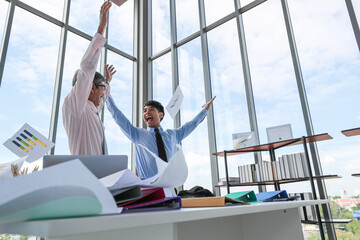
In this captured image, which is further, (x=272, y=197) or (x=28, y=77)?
(x=28, y=77)

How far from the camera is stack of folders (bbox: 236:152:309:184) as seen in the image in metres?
2.61

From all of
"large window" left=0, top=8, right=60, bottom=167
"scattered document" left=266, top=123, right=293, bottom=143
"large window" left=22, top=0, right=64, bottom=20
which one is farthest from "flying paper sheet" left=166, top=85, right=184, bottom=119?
"large window" left=22, top=0, right=64, bottom=20

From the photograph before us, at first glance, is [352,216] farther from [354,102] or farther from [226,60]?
[226,60]

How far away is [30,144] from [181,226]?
118 cm

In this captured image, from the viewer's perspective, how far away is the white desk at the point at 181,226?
31cm

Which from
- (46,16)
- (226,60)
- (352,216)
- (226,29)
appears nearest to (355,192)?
(352,216)

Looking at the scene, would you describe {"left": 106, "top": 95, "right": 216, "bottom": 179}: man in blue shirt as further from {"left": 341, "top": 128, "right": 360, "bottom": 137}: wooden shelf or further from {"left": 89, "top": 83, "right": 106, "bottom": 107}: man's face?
{"left": 341, "top": 128, "right": 360, "bottom": 137}: wooden shelf

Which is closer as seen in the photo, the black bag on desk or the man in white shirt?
the black bag on desk

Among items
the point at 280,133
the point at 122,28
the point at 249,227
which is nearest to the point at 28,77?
the point at 122,28

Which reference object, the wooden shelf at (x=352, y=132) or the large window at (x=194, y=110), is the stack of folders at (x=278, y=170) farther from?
the large window at (x=194, y=110)

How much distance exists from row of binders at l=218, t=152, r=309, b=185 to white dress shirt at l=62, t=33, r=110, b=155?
1.93 metres

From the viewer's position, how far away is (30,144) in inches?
63.9

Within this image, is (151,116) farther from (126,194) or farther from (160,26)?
(160,26)

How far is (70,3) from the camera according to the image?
4082 mm
